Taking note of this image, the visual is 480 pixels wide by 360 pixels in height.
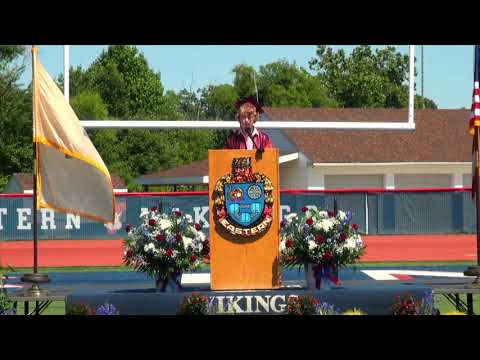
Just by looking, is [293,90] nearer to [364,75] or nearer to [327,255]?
[364,75]

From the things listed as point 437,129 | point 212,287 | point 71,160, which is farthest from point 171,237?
point 437,129

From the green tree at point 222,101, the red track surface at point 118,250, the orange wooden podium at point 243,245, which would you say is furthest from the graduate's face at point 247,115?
the green tree at point 222,101

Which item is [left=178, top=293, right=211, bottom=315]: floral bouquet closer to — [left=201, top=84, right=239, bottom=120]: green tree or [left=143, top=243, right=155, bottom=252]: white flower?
[left=143, top=243, right=155, bottom=252]: white flower

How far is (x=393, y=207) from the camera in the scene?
29.8 m

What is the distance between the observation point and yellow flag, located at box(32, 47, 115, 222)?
991 centimetres

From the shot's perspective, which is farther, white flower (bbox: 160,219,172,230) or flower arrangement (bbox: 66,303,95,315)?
white flower (bbox: 160,219,172,230)

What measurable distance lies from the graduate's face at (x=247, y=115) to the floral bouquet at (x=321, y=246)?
100cm

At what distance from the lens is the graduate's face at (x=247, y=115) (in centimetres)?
941

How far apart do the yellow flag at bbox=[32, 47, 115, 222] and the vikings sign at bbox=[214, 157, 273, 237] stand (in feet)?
4.29

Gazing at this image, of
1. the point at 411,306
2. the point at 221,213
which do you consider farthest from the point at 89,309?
the point at 411,306

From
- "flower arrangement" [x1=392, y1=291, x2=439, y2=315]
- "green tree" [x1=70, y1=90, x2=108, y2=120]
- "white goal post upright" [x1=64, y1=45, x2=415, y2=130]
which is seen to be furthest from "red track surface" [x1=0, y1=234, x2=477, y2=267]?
"green tree" [x1=70, y1=90, x2=108, y2=120]
